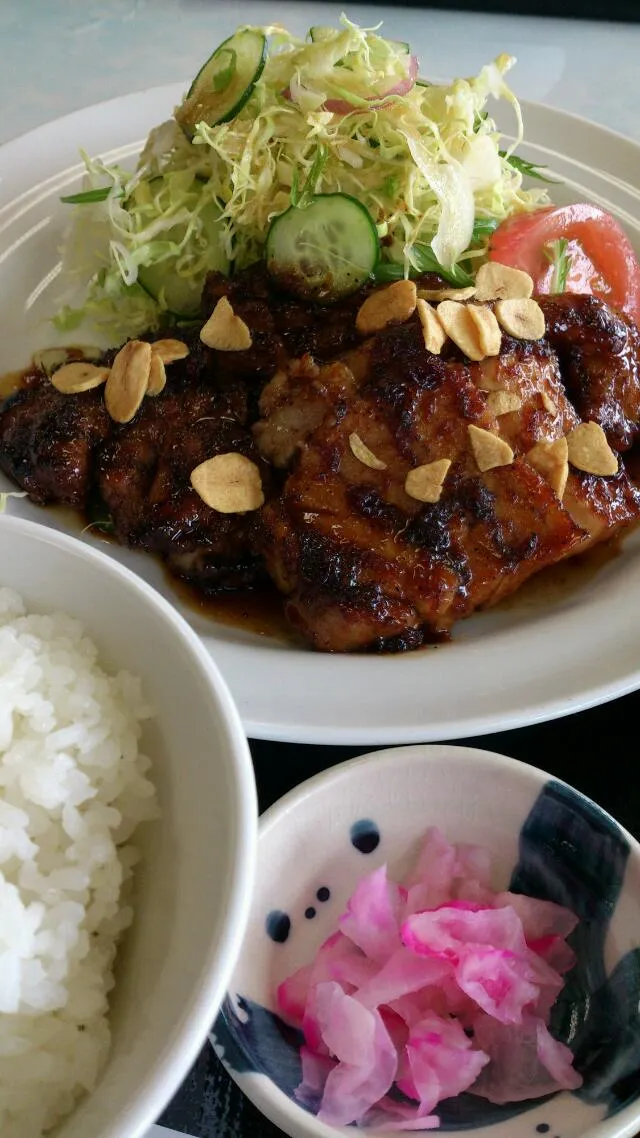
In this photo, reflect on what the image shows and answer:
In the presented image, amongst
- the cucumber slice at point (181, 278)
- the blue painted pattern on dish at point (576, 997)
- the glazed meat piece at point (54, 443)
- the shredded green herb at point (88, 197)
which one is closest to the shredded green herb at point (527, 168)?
the cucumber slice at point (181, 278)


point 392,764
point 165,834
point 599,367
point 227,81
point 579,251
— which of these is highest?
point 227,81

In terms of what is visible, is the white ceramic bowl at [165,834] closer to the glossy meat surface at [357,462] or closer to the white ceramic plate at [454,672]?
the white ceramic plate at [454,672]

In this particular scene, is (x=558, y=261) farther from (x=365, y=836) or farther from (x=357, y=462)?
(x=365, y=836)

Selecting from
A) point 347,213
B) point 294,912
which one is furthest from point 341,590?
point 347,213

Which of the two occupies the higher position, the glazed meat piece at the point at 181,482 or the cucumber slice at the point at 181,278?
the cucumber slice at the point at 181,278

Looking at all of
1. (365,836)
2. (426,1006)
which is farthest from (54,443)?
(426,1006)

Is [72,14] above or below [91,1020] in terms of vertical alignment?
above

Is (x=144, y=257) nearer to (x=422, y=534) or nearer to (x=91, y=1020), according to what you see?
(x=422, y=534)
